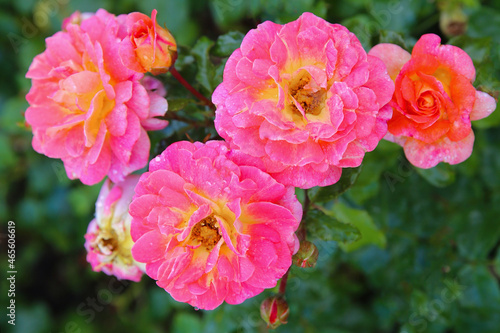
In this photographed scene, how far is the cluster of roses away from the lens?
79cm

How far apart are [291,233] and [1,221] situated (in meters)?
2.16

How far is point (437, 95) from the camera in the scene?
0.83 metres

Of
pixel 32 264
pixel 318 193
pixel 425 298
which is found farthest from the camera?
pixel 32 264

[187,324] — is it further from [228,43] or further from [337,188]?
[228,43]

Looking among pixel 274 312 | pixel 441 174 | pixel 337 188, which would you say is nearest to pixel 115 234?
pixel 274 312

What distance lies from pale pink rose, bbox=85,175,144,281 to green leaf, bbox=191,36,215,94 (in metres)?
0.28

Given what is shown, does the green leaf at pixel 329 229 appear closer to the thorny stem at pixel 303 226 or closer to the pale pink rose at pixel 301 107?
the thorny stem at pixel 303 226

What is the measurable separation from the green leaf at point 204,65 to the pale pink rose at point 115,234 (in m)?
0.28

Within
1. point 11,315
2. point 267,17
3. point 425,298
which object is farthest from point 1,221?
point 425,298

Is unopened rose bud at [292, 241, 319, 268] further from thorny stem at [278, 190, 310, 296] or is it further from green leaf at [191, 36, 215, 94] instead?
green leaf at [191, 36, 215, 94]

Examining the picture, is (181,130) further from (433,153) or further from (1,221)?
(1,221)

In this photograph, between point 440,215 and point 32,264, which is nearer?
point 440,215

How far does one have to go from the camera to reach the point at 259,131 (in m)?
0.79

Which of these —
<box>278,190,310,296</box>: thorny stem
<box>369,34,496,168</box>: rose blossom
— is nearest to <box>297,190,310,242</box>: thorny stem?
<box>278,190,310,296</box>: thorny stem
